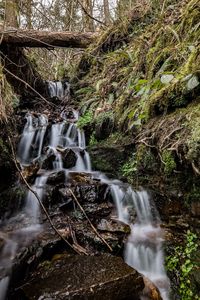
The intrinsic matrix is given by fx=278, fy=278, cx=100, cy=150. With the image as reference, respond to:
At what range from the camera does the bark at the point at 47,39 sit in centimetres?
662

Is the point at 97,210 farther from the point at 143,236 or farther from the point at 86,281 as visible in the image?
the point at 86,281

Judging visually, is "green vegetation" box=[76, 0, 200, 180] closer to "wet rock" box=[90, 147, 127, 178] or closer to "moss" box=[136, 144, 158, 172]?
"moss" box=[136, 144, 158, 172]

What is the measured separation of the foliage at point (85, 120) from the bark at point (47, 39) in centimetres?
188

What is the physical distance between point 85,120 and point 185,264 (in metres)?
4.61

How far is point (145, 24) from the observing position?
24.8 feet

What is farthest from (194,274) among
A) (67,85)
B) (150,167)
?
(67,85)

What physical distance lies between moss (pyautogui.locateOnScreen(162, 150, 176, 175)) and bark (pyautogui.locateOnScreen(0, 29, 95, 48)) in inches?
149

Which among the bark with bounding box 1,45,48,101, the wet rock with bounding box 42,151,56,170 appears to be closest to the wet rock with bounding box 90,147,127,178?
the wet rock with bounding box 42,151,56,170

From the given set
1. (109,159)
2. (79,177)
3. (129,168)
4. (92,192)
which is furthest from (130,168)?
(79,177)

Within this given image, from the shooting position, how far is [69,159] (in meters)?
5.81

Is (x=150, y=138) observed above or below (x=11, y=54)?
below

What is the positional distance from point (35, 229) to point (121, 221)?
124cm

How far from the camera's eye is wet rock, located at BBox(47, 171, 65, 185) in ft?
16.1

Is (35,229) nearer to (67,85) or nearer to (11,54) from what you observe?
(11,54)
